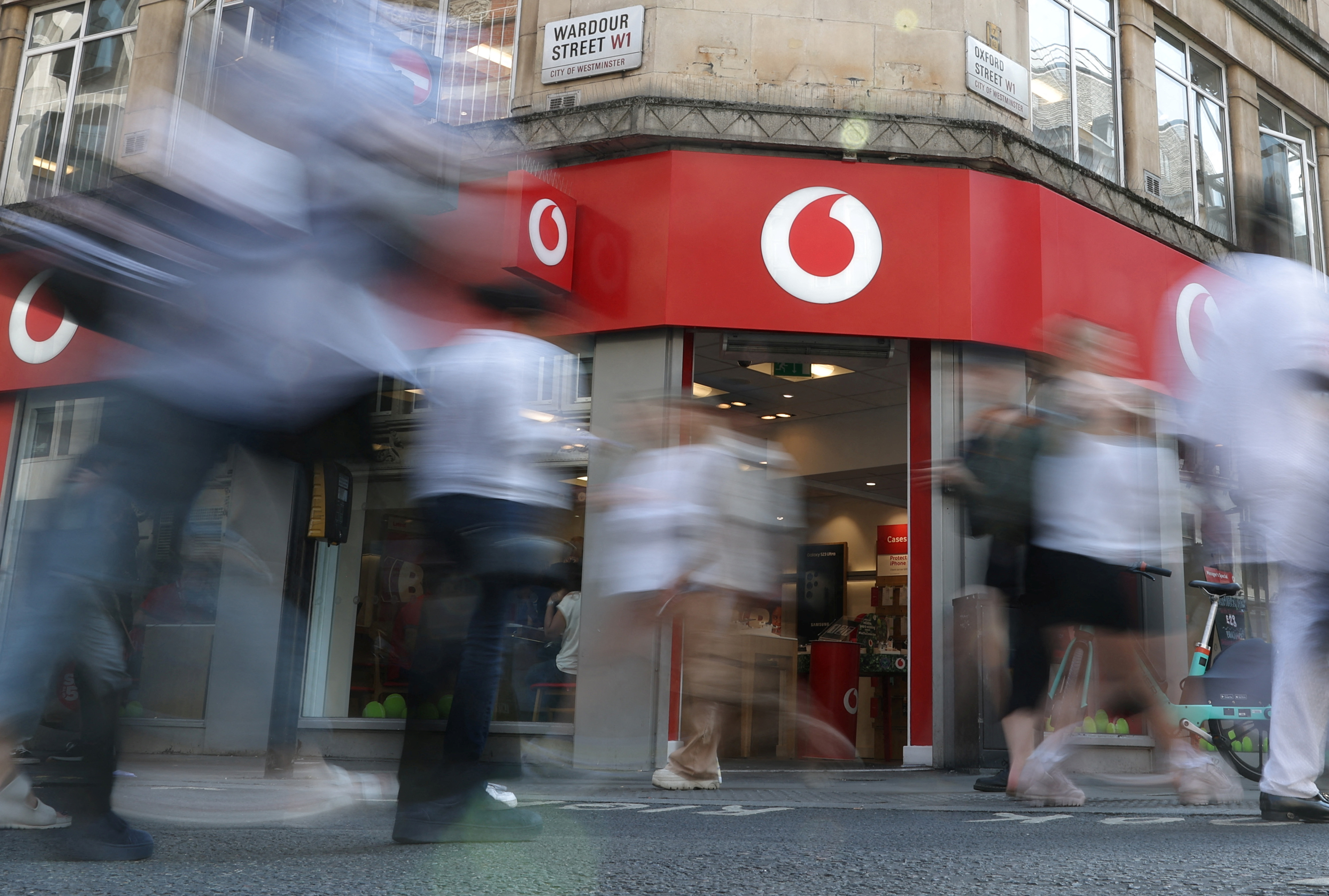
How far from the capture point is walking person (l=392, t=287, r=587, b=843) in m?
2.98

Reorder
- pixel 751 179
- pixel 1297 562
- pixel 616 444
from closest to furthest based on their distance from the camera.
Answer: pixel 1297 562 → pixel 616 444 → pixel 751 179

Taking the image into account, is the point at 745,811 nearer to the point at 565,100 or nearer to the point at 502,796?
the point at 502,796

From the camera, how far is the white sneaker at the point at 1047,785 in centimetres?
488

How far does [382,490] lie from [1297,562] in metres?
7.19

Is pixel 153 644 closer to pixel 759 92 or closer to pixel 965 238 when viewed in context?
pixel 759 92

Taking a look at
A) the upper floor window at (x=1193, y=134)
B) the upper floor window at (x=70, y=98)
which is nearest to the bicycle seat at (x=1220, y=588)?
the upper floor window at (x=1193, y=134)

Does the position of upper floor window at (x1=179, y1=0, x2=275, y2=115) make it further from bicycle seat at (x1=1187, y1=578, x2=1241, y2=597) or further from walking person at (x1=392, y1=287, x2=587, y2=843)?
bicycle seat at (x1=1187, y1=578, x2=1241, y2=597)

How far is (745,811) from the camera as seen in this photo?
468cm

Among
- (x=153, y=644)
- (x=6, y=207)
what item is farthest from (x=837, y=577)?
(x=6, y=207)

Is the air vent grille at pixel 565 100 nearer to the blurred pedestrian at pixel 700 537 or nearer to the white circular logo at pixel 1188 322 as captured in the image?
the blurred pedestrian at pixel 700 537

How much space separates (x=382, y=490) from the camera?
31.3 ft

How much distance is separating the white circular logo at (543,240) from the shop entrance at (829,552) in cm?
130

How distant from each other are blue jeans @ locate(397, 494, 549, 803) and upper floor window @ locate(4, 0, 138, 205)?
10861 mm

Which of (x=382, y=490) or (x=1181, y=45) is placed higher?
(x=1181, y=45)
